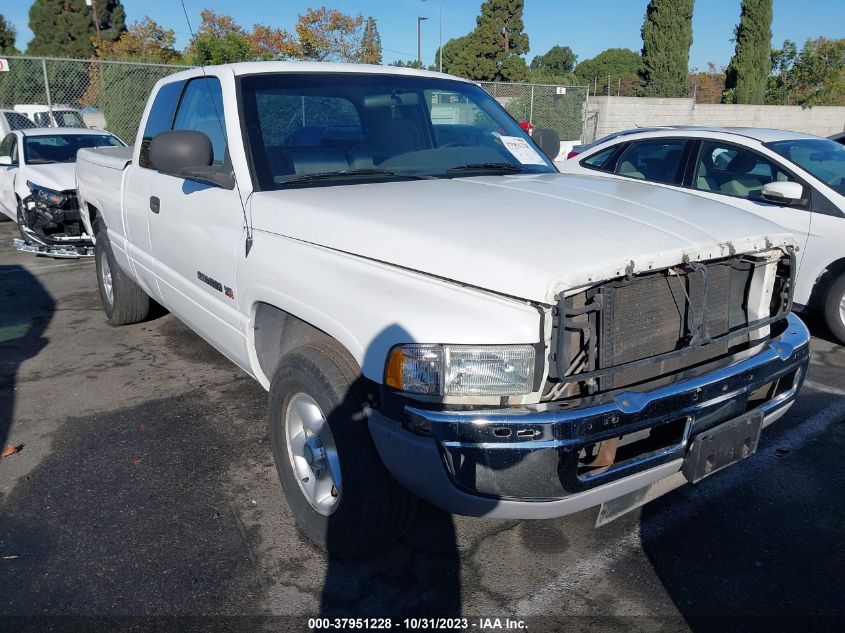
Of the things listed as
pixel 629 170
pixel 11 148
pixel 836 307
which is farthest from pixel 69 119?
pixel 836 307

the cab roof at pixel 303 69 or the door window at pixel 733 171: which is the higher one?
the cab roof at pixel 303 69

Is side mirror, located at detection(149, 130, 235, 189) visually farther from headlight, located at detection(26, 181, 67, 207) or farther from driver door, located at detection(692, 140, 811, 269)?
headlight, located at detection(26, 181, 67, 207)

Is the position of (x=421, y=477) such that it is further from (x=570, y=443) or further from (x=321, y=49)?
(x=321, y=49)

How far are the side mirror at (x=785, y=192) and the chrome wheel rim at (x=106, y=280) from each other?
5.60 metres

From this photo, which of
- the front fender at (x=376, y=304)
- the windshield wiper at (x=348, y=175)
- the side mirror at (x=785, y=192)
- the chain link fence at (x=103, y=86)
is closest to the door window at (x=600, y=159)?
the side mirror at (x=785, y=192)

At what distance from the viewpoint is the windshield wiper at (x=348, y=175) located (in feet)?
10.7

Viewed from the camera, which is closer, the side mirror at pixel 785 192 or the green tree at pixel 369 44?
the side mirror at pixel 785 192

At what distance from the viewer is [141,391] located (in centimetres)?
476

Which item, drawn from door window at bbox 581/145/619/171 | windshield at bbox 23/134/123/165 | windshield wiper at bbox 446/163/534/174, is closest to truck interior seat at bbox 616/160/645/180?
door window at bbox 581/145/619/171

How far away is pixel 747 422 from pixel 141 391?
3822 mm

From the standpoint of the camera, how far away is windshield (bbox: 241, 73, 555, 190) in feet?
11.0

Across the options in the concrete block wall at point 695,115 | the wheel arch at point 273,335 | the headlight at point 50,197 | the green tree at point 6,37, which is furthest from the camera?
the green tree at point 6,37

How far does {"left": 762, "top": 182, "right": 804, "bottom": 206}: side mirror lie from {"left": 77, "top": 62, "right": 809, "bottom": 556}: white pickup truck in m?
2.75

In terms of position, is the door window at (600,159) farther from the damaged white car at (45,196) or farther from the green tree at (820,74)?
the green tree at (820,74)
